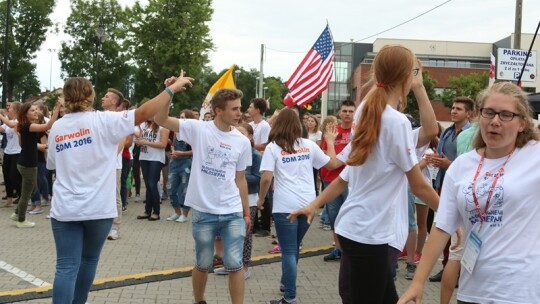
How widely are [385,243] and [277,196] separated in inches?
103

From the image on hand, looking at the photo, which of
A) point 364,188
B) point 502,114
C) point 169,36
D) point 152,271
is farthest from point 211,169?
point 169,36

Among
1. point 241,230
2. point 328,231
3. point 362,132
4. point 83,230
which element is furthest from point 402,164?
point 328,231

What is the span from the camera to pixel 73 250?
13.7 feet

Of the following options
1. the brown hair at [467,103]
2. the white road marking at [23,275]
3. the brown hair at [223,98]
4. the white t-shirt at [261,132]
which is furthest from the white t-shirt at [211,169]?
the white t-shirt at [261,132]

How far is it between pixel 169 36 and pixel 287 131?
3425cm

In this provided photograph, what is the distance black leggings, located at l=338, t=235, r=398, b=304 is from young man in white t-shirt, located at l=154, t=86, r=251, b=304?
5.88 feet

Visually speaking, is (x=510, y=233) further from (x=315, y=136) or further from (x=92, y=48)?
(x=92, y=48)

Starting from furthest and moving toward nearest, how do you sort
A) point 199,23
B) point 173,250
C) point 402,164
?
1. point 199,23
2. point 173,250
3. point 402,164

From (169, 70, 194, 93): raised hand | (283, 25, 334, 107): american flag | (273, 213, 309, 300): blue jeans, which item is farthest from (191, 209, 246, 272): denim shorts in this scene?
(283, 25, 334, 107): american flag

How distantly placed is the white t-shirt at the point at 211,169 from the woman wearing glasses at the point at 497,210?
2438mm

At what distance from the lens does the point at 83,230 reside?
4.28 m

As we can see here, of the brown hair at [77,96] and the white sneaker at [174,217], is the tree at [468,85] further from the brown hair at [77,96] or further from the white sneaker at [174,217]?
the brown hair at [77,96]

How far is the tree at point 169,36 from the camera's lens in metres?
38.0

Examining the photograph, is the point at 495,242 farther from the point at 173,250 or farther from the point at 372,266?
the point at 173,250
